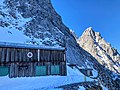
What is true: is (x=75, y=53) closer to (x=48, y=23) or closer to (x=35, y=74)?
(x=48, y=23)

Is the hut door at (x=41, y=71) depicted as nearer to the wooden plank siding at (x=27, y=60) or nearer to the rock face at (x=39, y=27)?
the wooden plank siding at (x=27, y=60)

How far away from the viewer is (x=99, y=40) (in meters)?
183

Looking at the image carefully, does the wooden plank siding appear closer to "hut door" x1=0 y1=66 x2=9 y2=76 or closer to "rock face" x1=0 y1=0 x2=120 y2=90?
"hut door" x1=0 y1=66 x2=9 y2=76

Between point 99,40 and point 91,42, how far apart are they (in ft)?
31.8

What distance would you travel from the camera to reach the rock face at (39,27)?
58.6m

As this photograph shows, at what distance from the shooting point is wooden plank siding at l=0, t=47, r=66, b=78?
92.5ft

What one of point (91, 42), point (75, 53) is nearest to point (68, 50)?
point (75, 53)

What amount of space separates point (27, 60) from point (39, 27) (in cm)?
3768

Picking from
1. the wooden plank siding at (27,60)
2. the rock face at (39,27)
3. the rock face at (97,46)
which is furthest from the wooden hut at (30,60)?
the rock face at (97,46)

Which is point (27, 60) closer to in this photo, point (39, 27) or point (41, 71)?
point (41, 71)

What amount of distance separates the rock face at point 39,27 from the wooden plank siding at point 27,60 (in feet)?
72.2

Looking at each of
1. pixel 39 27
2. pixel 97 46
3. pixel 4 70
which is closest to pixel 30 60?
pixel 4 70

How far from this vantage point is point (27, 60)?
30047mm

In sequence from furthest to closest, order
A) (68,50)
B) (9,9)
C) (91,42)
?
(91,42) → (9,9) → (68,50)
